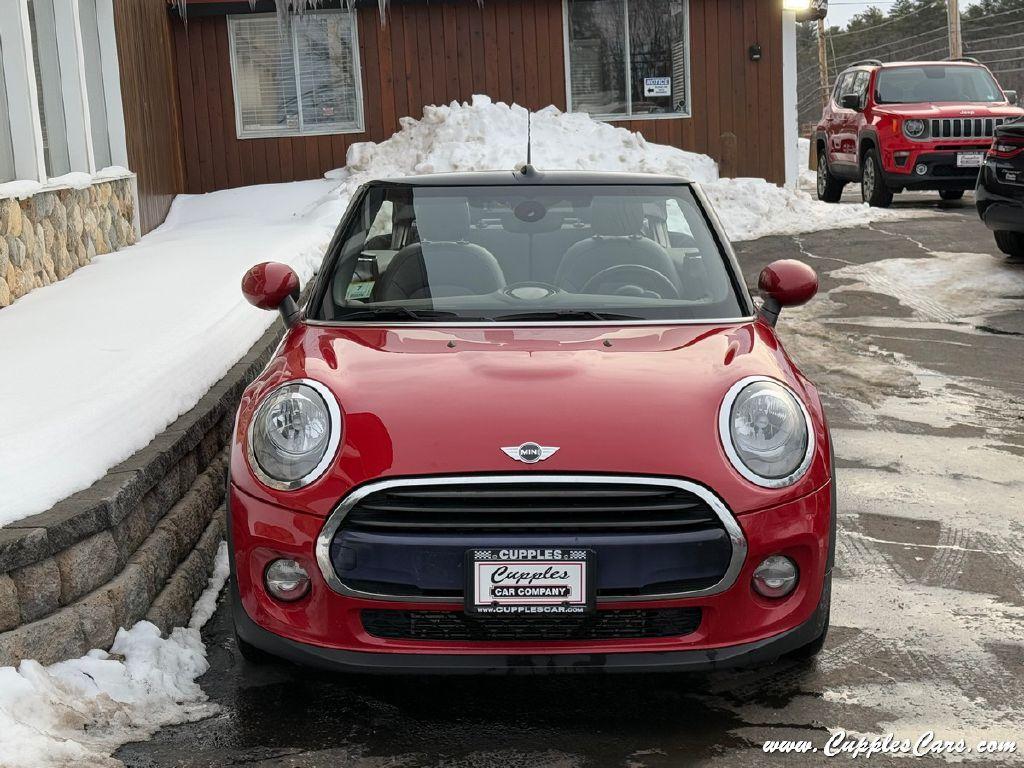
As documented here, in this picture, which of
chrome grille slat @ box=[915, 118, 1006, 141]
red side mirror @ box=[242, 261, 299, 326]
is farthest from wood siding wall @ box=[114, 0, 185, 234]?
chrome grille slat @ box=[915, 118, 1006, 141]

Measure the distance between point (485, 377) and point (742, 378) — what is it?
0.73 m

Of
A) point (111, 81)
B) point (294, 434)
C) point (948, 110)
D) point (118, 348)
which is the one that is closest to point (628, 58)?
point (948, 110)

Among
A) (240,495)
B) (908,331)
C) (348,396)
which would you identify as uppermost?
(348,396)

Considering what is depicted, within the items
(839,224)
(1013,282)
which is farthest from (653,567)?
(839,224)

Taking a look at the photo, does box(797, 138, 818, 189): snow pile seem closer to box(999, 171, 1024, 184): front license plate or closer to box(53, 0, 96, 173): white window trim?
box(999, 171, 1024, 184): front license plate

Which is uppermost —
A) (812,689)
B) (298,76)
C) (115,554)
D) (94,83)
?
(298,76)

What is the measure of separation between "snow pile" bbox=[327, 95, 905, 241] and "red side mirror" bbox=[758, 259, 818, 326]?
1133 cm

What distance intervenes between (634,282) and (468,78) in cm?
1396

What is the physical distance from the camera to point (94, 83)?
41.2 ft

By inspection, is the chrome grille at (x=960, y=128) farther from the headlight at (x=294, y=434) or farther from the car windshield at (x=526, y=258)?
the headlight at (x=294, y=434)

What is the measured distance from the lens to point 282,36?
18094 millimetres

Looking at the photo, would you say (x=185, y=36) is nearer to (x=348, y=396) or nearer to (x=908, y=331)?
(x=908, y=331)

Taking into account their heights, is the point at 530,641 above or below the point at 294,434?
below

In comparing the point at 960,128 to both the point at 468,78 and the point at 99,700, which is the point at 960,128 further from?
the point at 99,700
